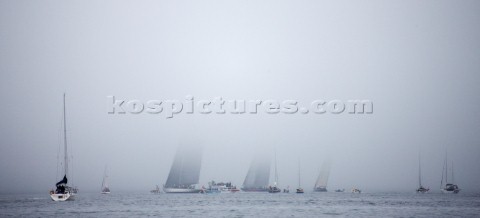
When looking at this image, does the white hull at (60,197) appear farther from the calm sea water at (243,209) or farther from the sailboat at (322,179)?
the sailboat at (322,179)

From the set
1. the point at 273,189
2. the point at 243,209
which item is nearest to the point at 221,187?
the point at 273,189

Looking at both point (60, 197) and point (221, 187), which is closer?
point (60, 197)

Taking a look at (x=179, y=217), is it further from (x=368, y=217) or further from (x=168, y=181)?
(x=168, y=181)

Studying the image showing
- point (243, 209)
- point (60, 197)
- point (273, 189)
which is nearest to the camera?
point (243, 209)

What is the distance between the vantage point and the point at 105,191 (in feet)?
627

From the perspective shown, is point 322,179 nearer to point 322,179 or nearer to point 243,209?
point 322,179

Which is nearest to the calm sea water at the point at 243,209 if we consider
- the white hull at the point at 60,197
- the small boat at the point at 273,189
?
the white hull at the point at 60,197

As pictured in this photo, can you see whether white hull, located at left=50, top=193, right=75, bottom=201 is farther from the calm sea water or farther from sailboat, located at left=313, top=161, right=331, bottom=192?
sailboat, located at left=313, top=161, right=331, bottom=192

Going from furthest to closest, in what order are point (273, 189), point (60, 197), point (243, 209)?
point (273, 189)
point (60, 197)
point (243, 209)

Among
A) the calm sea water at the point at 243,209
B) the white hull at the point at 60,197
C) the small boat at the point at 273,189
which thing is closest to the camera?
the calm sea water at the point at 243,209

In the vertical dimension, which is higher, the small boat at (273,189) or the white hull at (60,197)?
the white hull at (60,197)

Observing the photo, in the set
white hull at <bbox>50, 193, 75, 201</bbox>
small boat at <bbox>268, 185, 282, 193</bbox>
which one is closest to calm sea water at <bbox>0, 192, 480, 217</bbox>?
white hull at <bbox>50, 193, 75, 201</bbox>

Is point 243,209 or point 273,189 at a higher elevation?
point 243,209

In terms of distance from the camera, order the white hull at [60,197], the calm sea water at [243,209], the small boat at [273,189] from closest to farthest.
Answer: the calm sea water at [243,209]
the white hull at [60,197]
the small boat at [273,189]
